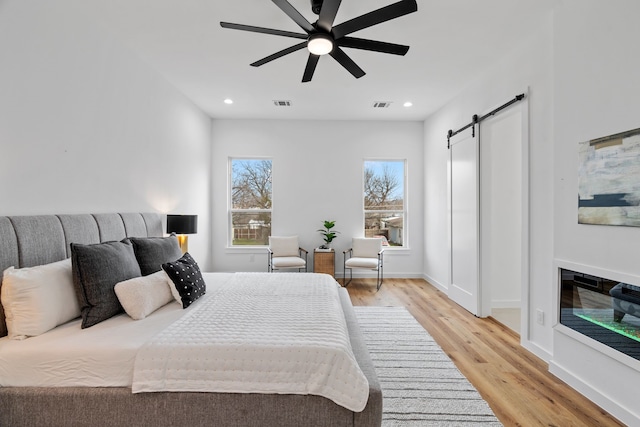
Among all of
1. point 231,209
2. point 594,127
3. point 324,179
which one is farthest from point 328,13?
point 231,209

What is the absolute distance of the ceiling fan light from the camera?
2.30 metres

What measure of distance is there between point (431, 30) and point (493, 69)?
3.98ft

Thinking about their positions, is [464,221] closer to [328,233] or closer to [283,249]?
[328,233]

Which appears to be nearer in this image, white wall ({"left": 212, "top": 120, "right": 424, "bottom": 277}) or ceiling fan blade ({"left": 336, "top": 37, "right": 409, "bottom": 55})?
ceiling fan blade ({"left": 336, "top": 37, "right": 409, "bottom": 55})

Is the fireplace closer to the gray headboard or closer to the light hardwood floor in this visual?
the light hardwood floor

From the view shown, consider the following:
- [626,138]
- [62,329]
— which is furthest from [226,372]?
[626,138]

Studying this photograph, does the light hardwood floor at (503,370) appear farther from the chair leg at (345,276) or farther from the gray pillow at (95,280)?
the gray pillow at (95,280)

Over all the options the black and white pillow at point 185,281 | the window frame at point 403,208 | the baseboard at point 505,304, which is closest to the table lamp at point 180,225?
the black and white pillow at point 185,281

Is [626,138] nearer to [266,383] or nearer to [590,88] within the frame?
[590,88]

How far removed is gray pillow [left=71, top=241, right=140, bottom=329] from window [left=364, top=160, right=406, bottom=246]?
177 inches

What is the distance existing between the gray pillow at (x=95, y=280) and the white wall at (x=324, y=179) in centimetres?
373

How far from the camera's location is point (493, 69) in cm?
356

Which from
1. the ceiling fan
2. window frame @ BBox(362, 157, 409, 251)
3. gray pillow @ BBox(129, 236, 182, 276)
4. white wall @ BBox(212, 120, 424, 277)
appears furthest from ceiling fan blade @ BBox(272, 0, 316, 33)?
window frame @ BBox(362, 157, 409, 251)

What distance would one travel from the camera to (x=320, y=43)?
2.35 m
